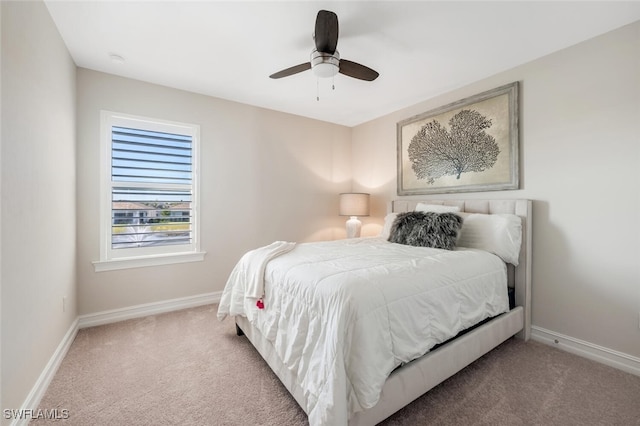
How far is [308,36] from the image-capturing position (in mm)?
2092

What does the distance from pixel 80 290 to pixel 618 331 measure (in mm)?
4501

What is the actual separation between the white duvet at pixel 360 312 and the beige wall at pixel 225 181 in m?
1.40

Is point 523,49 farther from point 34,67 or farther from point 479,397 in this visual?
point 34,67

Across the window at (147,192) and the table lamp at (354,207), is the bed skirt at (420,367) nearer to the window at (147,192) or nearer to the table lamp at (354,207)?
the window at (147,192)

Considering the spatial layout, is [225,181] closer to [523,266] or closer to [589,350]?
[523,266]

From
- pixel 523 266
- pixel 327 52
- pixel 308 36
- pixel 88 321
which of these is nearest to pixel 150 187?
pixel 88 321

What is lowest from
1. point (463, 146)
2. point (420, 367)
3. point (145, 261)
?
point (420, 367)

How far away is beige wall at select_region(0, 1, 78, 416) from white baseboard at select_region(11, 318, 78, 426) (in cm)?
5

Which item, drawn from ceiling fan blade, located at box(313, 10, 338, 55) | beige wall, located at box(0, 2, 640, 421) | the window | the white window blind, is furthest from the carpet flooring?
ceiling fan blade, located at box(313, 10, 338, 55)

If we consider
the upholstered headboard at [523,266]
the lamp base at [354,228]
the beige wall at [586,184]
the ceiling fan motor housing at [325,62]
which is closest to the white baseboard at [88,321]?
the lamp base at [354,228]

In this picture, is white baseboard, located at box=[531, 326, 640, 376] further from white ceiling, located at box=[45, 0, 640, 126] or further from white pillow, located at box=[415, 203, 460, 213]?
white ceiling, located at box=[45, 0, 640, 126]

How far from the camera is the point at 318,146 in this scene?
4074mm

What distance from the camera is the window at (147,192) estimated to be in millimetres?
2672

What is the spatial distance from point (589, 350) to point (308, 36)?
3281 millimetres
